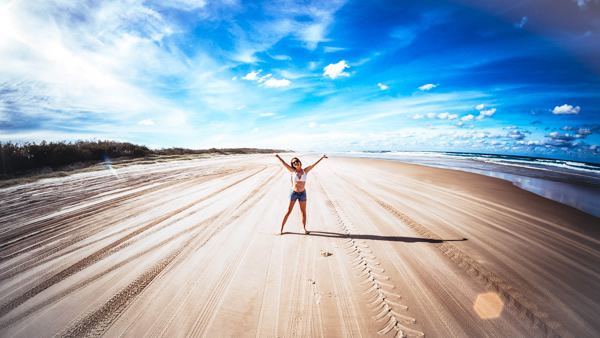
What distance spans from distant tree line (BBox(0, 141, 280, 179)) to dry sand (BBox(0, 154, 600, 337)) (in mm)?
11491

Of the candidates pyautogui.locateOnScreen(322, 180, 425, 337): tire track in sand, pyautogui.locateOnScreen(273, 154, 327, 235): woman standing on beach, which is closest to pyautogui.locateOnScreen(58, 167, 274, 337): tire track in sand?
pyautogui.locateOnScreen(273, 154, 327, 235): woman standing on beach

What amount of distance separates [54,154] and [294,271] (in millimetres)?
23482

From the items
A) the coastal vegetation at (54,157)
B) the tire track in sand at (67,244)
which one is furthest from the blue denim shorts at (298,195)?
the coastal vegetation at (54,157)

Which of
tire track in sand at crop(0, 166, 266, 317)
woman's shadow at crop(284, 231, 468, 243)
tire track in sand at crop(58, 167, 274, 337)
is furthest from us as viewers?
woman's shadow at crop(284, 231, 468, 243)

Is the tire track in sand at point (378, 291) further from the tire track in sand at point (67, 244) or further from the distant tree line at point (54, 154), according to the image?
the distant tree line at point (54, 154)

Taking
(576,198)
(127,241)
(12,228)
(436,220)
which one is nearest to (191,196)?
(127,241)

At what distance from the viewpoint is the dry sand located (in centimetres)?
250

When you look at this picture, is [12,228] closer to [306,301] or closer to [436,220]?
[306,301]

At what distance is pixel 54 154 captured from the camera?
52.9ft

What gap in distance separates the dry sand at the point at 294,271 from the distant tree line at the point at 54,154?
37.7 feet

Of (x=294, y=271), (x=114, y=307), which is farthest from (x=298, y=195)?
(x=114, y=307)

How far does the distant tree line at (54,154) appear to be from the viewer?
1313 centimetres

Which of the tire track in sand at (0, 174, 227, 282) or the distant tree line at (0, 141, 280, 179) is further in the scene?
the distant tree line at (0, 141, 280, 179)

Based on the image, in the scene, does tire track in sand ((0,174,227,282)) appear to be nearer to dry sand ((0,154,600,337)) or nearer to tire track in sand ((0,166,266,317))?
dry sand ((0,154,600,337))
